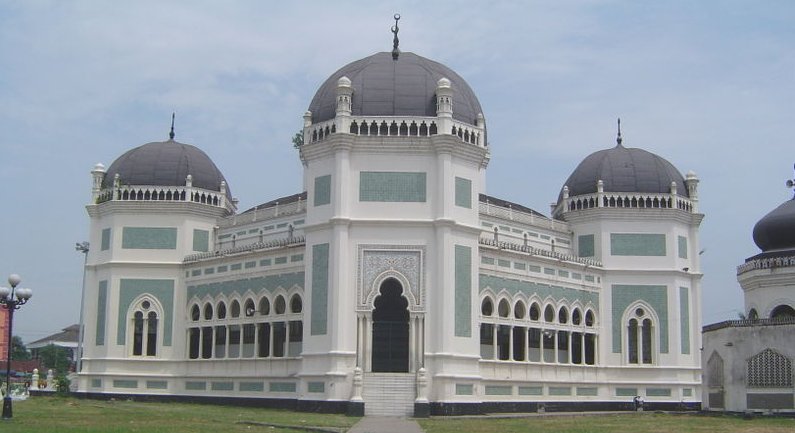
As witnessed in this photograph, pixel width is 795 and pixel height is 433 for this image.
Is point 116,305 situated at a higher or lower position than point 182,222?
lower

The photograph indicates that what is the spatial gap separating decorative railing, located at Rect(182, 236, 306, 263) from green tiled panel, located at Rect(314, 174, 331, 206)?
11.1 feet

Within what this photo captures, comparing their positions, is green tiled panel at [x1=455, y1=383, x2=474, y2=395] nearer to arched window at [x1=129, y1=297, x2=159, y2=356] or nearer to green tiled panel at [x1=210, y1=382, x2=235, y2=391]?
green tiled panel at [x1=210, y1=382, x2=235, y2=391]

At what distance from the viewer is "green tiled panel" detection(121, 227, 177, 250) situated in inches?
1984

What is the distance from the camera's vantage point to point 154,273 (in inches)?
1972

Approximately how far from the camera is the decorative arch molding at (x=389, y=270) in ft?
129

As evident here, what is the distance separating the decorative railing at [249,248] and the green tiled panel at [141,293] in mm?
1749

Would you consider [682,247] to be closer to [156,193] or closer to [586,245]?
[586,245]

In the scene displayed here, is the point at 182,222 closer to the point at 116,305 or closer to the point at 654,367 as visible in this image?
the point at 116,305

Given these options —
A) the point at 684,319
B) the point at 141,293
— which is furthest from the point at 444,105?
the point at 141,293

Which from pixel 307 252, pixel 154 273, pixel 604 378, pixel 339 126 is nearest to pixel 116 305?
pixel 154 273

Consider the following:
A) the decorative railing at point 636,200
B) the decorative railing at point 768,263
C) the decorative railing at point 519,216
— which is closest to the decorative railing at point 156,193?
the decorative railing at point 519,216

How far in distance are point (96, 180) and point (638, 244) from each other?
29.0m

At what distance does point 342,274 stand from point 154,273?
14.8 metres

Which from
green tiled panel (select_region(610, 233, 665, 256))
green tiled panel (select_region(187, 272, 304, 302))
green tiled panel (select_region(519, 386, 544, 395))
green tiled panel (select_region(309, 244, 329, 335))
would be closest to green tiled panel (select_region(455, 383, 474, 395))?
green tiled panel (select_region(519, 386, 544, 395))
